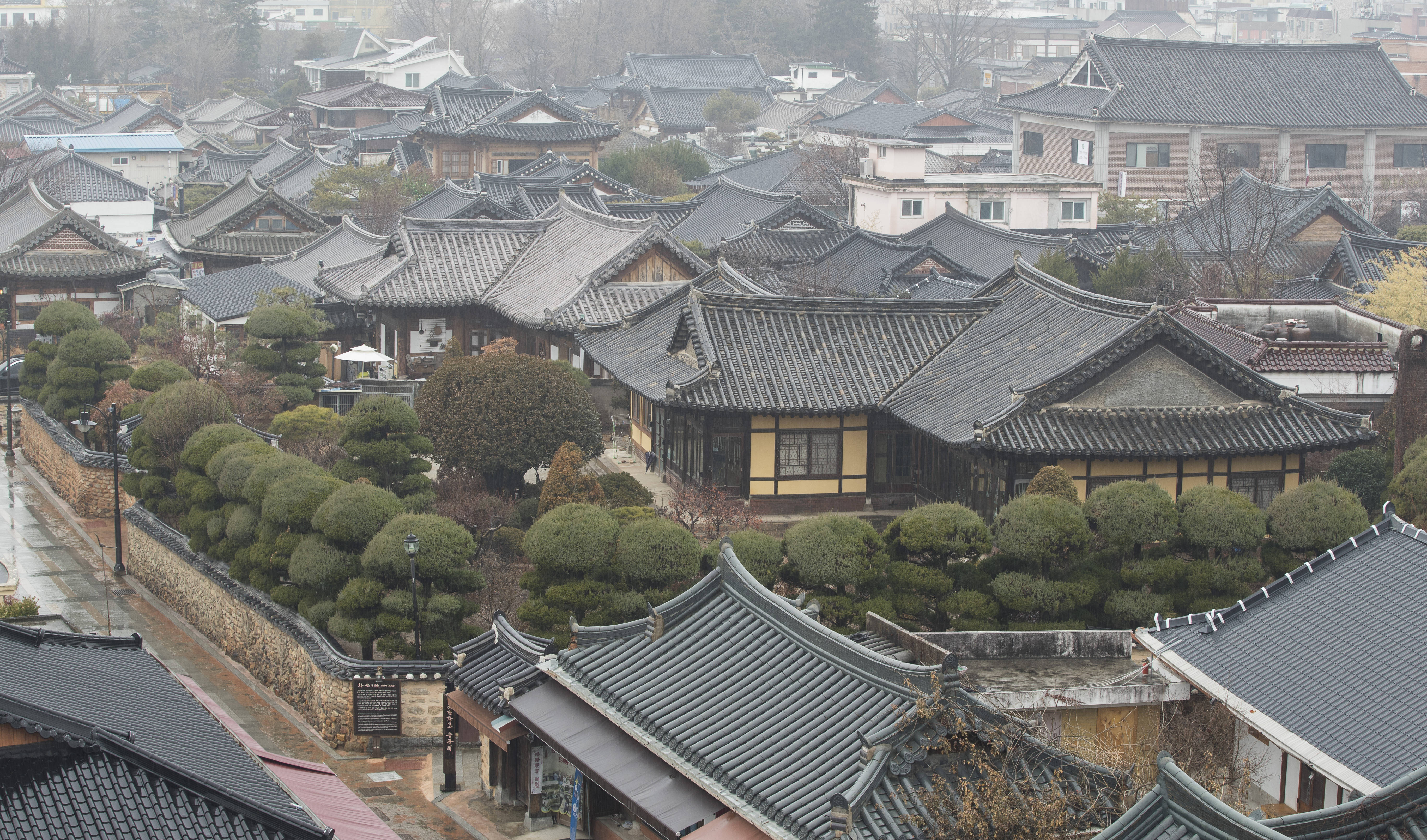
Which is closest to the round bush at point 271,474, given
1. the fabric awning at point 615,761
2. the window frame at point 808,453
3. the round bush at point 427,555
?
the round bush at point 427,555

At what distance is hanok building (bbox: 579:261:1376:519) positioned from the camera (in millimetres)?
27719

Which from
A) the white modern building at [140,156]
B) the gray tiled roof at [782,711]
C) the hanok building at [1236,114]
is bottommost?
the gray tiled roof at [782,711]

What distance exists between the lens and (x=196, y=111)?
11244cm

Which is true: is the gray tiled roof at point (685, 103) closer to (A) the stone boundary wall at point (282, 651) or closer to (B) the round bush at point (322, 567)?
(A) the stone boundary wall at point (282, 651)

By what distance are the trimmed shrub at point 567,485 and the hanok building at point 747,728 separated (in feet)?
22.3

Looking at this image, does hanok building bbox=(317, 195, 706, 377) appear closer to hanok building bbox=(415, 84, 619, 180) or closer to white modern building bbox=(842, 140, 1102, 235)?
white modern building bbox=(842, 140, 1102, 235)

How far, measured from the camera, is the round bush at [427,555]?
2277cm

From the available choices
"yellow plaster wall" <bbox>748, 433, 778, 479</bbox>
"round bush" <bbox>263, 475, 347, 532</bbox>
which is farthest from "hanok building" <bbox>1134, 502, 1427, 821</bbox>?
"round bush" <bbox>263, 475, 347, 532</bbox>

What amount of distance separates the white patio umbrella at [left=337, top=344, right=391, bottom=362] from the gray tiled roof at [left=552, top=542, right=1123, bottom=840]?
77.5 ft

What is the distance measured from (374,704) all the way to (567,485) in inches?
242

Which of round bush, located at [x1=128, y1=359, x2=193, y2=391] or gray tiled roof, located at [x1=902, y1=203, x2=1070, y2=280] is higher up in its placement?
gray tiled roof, located at [x1=902, y1=203, x2=1070, y2=280]

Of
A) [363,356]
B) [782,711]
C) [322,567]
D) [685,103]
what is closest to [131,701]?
[782,711]

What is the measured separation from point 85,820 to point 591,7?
138 meters

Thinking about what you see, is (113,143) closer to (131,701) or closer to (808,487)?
(808,487)
